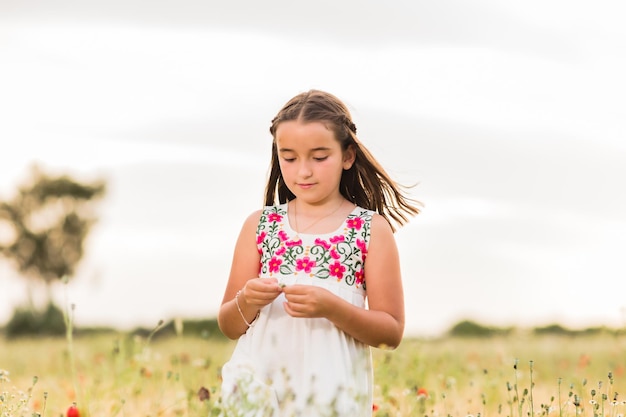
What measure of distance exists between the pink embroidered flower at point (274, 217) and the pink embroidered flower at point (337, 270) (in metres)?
0.42

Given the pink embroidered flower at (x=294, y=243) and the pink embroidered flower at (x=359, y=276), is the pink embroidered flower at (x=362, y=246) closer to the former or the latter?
Result: the pink embroidered flower at (x=359, y=276)

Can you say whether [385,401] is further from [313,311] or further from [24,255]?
[24,255]

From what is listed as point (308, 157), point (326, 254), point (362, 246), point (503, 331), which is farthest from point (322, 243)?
point (503, 331)

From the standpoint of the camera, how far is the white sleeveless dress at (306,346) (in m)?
4.02

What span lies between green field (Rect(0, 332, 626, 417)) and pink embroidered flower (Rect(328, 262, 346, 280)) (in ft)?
2.28

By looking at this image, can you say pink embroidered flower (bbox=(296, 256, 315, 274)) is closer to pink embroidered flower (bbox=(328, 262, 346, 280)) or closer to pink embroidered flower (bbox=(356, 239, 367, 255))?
pink embroidered flower (bbox=(328, 262, 346, 280))

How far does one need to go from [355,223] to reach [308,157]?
1.43 ft

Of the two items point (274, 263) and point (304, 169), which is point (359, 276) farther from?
point (304, 169)

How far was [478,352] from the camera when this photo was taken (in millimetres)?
8992

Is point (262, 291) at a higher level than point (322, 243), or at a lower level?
lower

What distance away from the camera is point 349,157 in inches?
177

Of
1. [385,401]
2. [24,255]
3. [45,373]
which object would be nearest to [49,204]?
[24,255]

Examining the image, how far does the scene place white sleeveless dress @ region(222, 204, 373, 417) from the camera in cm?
402

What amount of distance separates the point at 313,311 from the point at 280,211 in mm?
868
